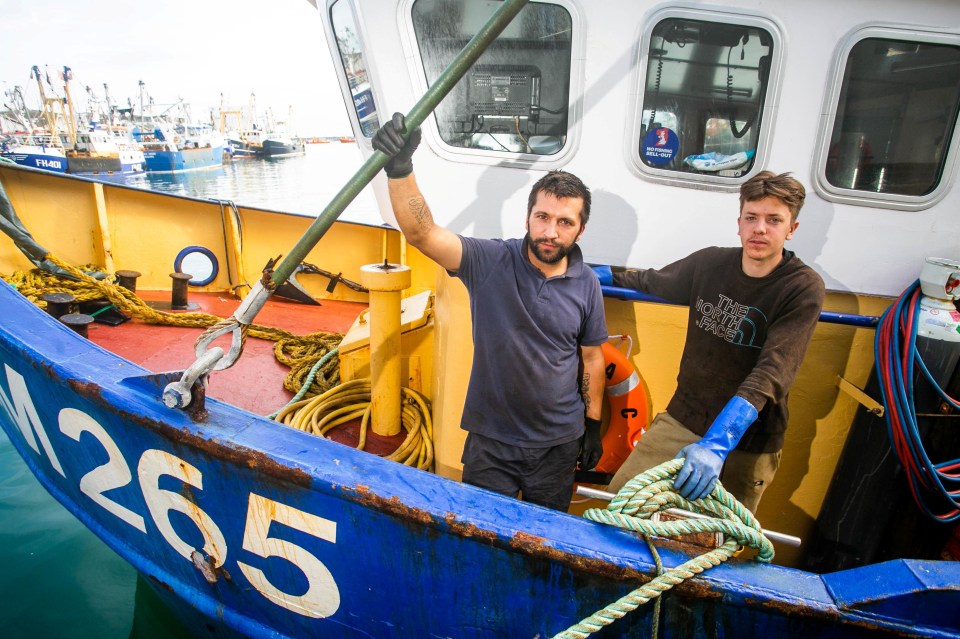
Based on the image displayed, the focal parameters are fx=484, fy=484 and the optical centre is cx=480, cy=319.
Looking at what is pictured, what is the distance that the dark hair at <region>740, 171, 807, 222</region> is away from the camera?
1.86 meters

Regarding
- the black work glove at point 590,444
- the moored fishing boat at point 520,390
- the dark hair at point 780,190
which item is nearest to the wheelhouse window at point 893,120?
the moored fishing boat at point 520,390

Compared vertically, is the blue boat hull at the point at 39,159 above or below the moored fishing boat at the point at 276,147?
below

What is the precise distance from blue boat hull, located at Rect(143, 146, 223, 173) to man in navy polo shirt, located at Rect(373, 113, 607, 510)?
59.8m

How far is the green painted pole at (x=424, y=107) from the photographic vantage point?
1538mm

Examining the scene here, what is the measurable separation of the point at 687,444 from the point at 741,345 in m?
0.51

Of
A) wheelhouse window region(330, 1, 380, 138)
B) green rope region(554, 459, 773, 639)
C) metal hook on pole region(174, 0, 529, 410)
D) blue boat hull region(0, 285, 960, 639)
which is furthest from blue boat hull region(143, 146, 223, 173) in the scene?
green rope region(554, 459, 773, 639)

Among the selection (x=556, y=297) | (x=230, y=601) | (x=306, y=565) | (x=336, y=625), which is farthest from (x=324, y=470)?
(x=556, y=297)

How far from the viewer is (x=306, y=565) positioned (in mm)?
1731

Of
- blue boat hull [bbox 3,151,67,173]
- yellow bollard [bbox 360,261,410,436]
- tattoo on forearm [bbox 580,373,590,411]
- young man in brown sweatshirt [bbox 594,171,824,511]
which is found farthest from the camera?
blue boat hull [bbox 3,151,67,173]

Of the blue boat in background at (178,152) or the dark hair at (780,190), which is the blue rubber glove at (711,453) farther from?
the blue boat in background at (178,152)

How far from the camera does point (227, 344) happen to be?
475 centimetres

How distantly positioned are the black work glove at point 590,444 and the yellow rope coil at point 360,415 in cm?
111

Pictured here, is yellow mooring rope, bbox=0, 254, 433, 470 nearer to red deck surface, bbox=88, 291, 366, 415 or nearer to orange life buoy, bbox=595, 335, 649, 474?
red deck surface, bbox=88, 291, 366, 415

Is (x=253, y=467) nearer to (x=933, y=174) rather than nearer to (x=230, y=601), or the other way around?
(x=230, y=601)
